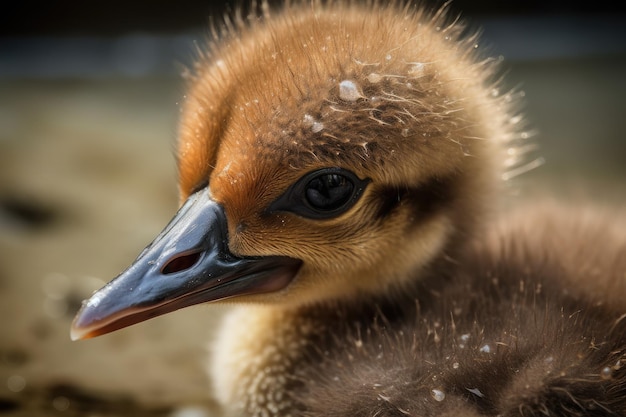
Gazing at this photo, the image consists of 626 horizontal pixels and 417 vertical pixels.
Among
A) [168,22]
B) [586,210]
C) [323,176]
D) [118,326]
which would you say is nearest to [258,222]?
[323,176]

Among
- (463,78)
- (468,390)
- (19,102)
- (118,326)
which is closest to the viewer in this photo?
(468,390)

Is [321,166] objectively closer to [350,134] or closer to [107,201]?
[350,134]

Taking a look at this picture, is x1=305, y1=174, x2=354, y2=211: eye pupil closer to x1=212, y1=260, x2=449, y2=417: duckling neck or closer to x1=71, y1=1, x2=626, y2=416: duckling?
x1=71, y1=1, x2=626, y2=416: duckling

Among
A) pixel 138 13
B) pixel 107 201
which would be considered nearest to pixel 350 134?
pixel 107 201

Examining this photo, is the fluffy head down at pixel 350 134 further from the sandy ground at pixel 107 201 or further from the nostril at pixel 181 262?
the sandy ground at pixel 107 201

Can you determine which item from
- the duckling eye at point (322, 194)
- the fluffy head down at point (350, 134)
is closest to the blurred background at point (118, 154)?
the fluffy head down at point (350, 134)

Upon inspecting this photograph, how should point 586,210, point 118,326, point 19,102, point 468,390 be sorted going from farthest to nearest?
point 19,102
point 586,210
point 118,326
point 468,390

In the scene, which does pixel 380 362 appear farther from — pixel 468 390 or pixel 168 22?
pixel 168 22

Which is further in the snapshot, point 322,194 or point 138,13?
point 138,13
